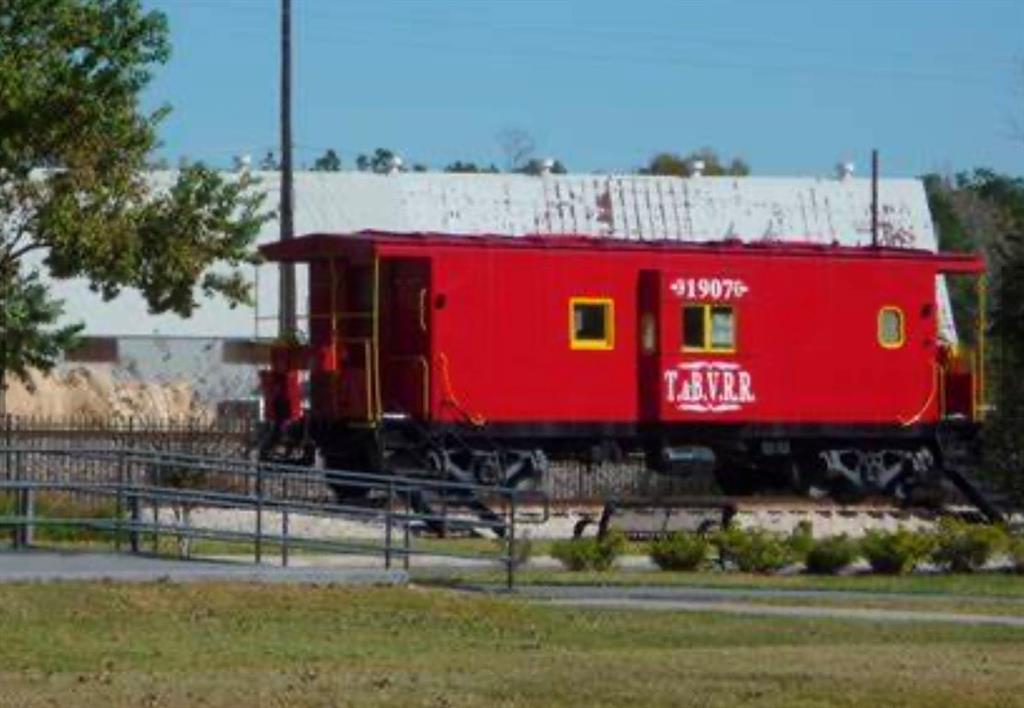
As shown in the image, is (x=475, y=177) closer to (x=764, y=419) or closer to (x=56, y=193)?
(x=764, y=419)

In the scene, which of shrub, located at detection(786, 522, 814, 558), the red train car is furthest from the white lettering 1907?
shrub, located at detection(786, 522, 814, 558)

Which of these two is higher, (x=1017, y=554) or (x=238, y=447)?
(x=238, y=447)

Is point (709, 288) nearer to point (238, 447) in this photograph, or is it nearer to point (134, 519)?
point (238, 447)

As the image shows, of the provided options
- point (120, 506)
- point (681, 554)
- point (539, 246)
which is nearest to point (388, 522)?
point (120, 506)

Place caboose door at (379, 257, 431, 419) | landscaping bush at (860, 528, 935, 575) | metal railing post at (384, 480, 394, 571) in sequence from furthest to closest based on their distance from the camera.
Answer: caboose door at (379, 257, 431, 419), landscaping bush at (860, 528, 935, 575), metal railing post at (384, 480, 394, 571)

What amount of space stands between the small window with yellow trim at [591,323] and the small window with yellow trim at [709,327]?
3.98 feet

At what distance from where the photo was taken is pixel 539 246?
39719mm

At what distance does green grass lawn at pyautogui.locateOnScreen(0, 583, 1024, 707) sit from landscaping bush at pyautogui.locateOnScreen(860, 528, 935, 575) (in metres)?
7.43

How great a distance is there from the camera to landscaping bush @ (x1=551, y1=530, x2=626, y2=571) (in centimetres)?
2986

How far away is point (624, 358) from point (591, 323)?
74cm

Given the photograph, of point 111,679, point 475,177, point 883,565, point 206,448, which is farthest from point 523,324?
point 475,177

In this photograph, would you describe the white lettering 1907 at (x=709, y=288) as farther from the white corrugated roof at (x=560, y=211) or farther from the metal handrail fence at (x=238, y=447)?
the white corrugated roof at (x=560, y=211)

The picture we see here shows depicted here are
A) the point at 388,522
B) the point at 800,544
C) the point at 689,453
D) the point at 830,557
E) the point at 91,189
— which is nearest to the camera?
the point at 388,522

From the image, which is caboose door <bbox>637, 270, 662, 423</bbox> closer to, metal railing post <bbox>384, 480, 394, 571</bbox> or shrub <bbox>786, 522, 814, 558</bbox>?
shrub <bbox>786, 522, 814, 558</bbox>
